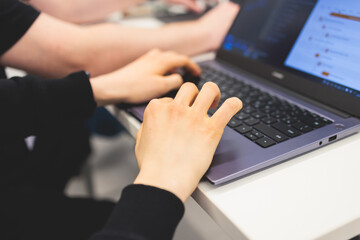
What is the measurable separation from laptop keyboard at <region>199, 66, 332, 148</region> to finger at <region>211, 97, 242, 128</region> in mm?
46

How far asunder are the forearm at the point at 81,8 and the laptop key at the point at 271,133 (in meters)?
0.74

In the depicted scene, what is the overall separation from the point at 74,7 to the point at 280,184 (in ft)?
2.85

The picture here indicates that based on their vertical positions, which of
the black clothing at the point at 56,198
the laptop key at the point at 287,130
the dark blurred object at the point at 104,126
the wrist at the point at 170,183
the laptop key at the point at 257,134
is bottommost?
the dark blurred object at the point at 104,126

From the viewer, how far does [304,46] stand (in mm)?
592

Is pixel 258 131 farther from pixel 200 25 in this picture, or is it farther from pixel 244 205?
pixel 200 25

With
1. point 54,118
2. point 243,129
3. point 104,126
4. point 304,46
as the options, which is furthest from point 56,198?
point 104,126

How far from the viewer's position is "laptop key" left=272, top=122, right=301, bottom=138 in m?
0.46

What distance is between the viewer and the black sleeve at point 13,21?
0.60 metres

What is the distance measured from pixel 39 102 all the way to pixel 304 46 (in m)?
0.47

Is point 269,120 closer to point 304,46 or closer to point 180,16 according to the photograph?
point 304,46

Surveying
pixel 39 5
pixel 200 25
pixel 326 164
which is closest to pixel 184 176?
pixel 326 164

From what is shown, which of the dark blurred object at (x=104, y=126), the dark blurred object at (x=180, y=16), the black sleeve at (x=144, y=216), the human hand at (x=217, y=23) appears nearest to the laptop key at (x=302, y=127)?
the black sleeve at (x=144, y=216)

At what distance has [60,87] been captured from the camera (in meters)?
0.54

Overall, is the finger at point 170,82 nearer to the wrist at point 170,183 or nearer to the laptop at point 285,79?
the laptop at point 285,79
